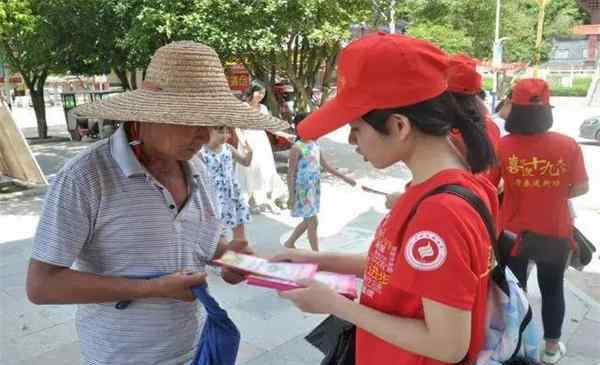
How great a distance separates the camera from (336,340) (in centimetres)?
165

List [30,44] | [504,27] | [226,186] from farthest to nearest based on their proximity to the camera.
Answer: [504,27], [30,44], [226,186]

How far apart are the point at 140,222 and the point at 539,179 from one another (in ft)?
7.76

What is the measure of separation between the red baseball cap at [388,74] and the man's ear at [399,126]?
36 millimetres

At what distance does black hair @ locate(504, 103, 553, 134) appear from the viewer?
312cm

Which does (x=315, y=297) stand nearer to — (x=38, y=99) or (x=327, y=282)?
(x=327, y=282)

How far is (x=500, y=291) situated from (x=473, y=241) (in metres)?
0.29

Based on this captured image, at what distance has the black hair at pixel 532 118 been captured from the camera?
312 centimetres

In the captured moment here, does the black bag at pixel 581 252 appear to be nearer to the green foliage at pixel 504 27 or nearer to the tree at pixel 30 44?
the tree at pixel 30 44

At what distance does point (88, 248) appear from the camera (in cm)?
160

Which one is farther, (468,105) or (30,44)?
(30,44)

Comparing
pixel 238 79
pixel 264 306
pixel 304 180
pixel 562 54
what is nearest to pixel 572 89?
pixel 562 54

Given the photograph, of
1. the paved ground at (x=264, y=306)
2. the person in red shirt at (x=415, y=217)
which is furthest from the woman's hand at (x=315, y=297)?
the paved ground at (x=264, y=306)

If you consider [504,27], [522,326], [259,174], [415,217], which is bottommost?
[259,174]

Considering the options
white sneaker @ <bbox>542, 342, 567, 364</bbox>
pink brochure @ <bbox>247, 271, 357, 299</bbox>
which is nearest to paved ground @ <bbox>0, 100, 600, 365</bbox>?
white sneaker @ <bbox>542, 342, 567, 364</bbox>
